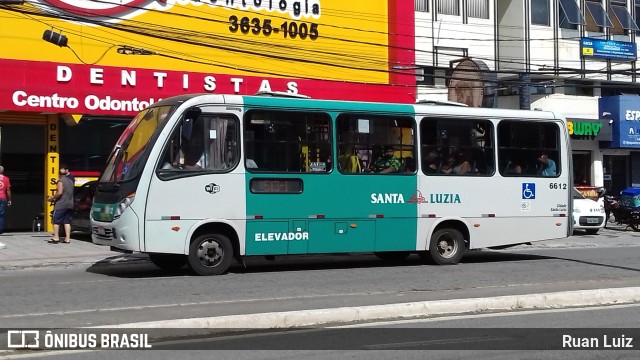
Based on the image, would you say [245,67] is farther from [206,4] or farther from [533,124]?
[533,124]

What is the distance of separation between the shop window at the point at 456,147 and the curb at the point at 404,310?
17.7 feet

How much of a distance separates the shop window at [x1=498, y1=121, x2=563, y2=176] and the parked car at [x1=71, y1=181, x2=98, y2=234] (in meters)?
9.96

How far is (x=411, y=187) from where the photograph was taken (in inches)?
631

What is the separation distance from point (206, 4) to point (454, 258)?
38.9 ft

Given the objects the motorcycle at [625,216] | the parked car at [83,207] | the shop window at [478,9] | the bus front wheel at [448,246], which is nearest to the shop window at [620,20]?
the shop window at [478,9]

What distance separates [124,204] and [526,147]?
8288mm

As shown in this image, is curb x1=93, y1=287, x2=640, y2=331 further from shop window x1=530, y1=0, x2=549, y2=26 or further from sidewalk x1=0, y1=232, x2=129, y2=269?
shop window x1=530, y1=0, x2=549, y2=26

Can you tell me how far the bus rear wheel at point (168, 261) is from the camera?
15197 mm

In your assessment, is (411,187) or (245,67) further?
(245,67)

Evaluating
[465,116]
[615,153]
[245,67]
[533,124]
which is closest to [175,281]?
[465,116]

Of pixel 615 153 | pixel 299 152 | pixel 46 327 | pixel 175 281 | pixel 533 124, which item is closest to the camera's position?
pixel 46 327

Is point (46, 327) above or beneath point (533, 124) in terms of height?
beneath

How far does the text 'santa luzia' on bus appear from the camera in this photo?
13.9 meters

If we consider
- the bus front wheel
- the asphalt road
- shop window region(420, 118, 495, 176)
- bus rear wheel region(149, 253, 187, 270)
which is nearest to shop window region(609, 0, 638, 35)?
the asphalt road
